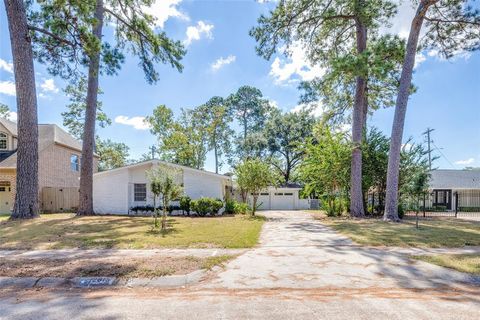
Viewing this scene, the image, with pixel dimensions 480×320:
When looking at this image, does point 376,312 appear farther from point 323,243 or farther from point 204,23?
point 204,23

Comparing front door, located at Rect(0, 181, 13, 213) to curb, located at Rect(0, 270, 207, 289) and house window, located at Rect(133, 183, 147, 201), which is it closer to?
house window, located at Rect(133, 183, 147, 201)

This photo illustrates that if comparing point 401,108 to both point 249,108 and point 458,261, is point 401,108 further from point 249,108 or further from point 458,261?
point 249,108

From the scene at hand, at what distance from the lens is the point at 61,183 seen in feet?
73.5

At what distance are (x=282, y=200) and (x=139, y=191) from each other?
1554 centimetres

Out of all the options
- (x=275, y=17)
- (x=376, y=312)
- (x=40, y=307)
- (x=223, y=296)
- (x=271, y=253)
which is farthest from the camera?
(x=275, y=17)

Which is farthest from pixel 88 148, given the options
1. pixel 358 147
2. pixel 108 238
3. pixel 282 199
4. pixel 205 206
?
pixel 282 199

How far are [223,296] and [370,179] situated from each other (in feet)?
50.8

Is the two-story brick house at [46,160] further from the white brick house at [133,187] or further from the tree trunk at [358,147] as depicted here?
the tree trunk at [358,147]

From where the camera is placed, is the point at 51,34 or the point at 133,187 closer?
the point at 51,34

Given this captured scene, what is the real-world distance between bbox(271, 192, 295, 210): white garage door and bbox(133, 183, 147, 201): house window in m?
14.6

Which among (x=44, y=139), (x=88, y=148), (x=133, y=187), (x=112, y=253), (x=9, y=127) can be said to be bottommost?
(x=112, y=253)

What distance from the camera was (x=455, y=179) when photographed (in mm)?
30156

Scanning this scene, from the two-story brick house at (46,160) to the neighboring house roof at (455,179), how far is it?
30.4m

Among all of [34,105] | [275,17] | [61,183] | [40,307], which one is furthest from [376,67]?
[61,183]
